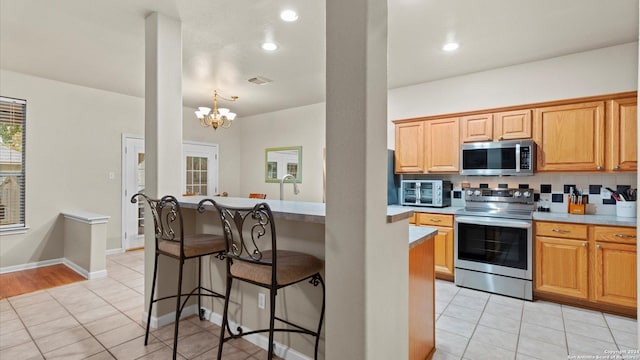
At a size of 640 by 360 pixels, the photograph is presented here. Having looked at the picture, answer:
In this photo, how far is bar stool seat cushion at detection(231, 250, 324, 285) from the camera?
1.76m

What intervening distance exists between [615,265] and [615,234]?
0.92 ft

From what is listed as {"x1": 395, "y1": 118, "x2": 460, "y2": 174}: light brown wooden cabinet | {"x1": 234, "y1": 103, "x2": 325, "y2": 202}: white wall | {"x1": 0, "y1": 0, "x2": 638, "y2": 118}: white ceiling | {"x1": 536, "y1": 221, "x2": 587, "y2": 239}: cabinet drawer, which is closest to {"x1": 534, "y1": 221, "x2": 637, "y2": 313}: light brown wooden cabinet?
{"x1": 536, "y1": 221, "x2": 587, "y2": 239}: cabinet drawer

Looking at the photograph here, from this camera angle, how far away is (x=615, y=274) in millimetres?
2957

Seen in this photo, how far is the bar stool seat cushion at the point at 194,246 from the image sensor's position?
7.46ft

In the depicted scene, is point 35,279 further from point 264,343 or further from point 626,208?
point 626,208

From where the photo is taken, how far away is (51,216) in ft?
15.2

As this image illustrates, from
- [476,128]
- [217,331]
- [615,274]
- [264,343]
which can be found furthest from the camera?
[476,128]

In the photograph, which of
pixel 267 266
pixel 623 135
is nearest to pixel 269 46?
pixel 267 266

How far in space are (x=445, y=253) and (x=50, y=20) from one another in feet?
15.1

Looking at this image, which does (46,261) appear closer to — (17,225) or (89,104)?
(17,225)

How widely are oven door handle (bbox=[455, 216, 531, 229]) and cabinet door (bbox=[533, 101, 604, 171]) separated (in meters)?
0.71

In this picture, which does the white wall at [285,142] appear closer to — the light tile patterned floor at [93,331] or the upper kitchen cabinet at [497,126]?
the upper kitchen cabinet at [497,126]

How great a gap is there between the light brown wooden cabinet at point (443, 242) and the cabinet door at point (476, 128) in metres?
1.00

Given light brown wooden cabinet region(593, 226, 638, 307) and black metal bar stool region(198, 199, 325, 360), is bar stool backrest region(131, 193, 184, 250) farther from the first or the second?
light brown wooden cabinet region(593, 226, 638, 307)
